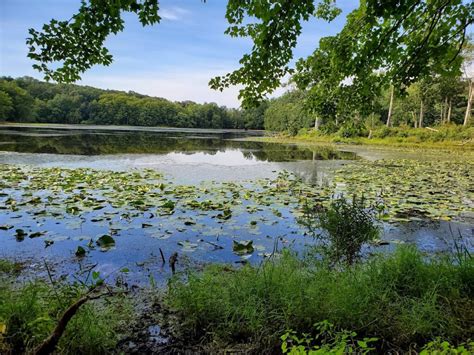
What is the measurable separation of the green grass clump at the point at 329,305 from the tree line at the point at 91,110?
215 ft

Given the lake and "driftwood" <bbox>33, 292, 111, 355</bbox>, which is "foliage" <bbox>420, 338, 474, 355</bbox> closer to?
"driftwood" <bbox>33, 292, 111, 355</bbox>

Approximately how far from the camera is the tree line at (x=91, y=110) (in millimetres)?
63375

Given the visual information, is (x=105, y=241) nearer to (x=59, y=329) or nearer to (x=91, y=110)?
(x=59, y=329)

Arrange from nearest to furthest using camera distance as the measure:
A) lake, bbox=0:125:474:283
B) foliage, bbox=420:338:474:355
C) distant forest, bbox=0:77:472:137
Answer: foliage, bbox=420:338:474:355 → lake, bbox=0:125:474:283 → distant forest, bbox=0:77:472:137

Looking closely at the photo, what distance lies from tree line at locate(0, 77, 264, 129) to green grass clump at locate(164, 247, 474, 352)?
65500 millimetres

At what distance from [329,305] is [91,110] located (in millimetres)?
96706

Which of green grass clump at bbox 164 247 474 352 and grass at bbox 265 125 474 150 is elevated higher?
grass at bbox 265 125 474 150

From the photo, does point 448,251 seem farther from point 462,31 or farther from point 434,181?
point 434,181

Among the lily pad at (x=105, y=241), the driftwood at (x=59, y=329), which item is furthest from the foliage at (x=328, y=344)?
the lily pad at (x=105, y=241)

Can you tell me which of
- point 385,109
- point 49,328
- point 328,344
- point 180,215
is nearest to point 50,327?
point 49,328

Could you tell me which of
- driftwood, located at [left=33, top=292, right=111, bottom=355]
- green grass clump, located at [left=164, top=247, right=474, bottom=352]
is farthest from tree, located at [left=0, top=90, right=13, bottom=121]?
driftwood, located at [left=33, top=292, right=111, bottom=355]

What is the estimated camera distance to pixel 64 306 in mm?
2965

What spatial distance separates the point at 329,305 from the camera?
3.26 meters

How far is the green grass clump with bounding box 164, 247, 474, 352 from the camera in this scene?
121 inches
